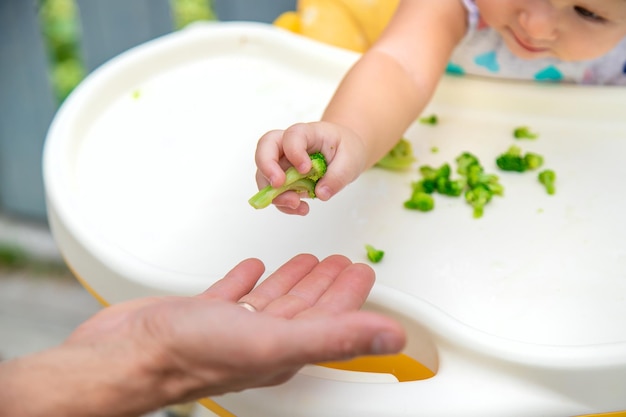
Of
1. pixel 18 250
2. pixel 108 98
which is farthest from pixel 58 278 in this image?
pixel 108 98

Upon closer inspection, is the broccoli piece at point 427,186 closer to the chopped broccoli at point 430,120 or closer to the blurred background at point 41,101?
the chopped broccoli at point 430,120

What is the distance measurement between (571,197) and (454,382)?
0.27 meters

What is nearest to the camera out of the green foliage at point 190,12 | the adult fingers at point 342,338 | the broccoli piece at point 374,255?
the adult fingers at point 342,338

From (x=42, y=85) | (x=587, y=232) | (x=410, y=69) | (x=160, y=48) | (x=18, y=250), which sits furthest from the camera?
(x=18, y=250)

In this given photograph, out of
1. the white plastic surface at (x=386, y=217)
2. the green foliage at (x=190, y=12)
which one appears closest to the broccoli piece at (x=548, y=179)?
the white plastic surface at (x=386, y=217)

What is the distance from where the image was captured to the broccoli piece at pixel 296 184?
570mm

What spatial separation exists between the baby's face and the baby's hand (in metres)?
0.23

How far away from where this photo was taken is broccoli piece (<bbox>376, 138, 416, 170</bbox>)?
793mm

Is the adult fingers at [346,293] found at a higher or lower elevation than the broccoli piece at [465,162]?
lower

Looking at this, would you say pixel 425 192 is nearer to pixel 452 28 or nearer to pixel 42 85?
pixel 452 28

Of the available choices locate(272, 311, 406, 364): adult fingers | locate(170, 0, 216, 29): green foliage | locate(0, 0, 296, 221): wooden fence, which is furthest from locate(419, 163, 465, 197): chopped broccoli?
locate(170, 0, 216, 29): green foliage

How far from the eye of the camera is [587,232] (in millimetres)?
706

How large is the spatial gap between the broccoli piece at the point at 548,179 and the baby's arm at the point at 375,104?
0.50 ft

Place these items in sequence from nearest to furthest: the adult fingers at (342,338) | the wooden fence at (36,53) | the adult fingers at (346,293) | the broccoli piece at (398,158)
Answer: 1. the adult fingers at (342,338)
2. the adult fingers at (346,293)
3. the broccoli piece at (398,158)
4. the wooden fence at (36,53)
